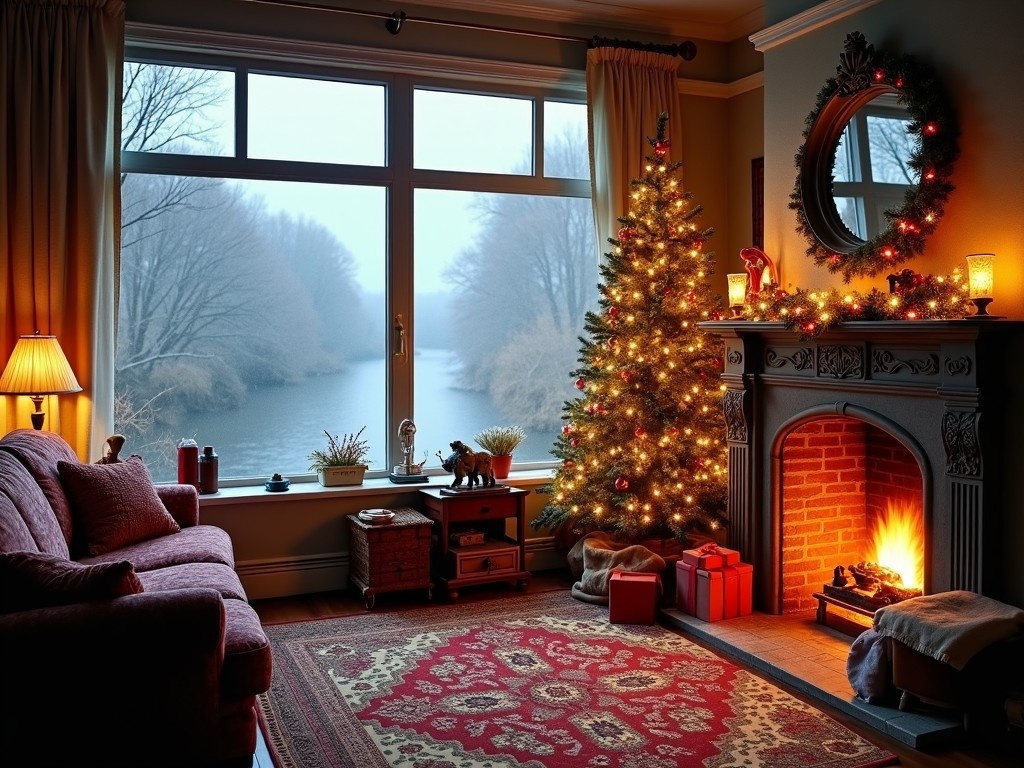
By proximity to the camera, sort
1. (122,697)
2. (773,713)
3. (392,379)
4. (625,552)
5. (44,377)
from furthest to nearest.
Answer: (392,379) → (625,552) → (44,377) → (773,713) → (122,697)

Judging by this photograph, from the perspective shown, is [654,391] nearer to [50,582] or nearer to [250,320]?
[250,320]

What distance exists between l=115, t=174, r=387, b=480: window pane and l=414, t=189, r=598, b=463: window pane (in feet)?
1.01

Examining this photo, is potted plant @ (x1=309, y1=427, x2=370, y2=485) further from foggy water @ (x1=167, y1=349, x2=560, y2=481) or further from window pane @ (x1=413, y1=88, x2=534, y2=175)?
window pane @ (x1=413, y1=88, x2=534, y2=175)

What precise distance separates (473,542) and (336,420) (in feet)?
3.63

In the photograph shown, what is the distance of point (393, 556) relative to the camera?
15.8ft

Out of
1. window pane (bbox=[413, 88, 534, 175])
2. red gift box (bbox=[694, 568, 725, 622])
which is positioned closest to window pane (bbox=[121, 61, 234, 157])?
window pane (bbox=[413, 88, 534, 175])

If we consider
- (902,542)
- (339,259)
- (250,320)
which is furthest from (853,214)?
(250,320)

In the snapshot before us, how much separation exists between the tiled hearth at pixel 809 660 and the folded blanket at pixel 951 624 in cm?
25

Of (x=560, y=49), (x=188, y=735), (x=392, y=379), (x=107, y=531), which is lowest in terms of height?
(x=188, y=735)

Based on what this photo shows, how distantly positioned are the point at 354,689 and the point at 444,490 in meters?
1.53

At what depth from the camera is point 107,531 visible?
388 cm

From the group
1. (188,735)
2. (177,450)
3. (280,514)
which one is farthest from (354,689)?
(177,450)

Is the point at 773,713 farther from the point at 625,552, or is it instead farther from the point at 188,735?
the point at 188,735

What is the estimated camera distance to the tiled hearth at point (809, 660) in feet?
10.5
